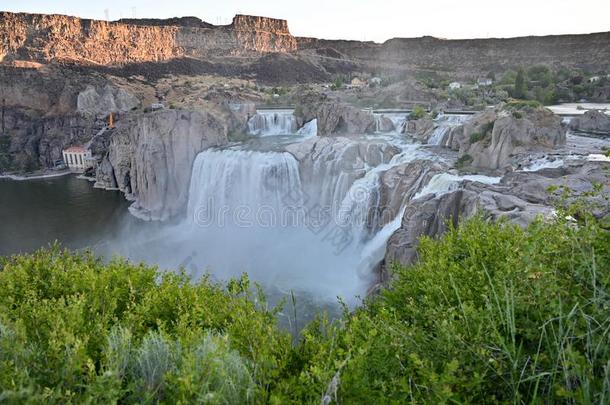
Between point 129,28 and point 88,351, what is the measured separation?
8407 centimetres

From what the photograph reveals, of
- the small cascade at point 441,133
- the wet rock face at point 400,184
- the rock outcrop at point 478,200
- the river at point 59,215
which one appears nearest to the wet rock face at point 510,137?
the wet rock face at point 400,184

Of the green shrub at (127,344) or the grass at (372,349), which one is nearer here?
the grass at (372,349)

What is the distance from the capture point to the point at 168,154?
98.7ft

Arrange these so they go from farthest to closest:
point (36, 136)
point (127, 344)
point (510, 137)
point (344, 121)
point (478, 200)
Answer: point (36, 136) → point (344, 121) → point (510, 137) → point (478, 200) → point (127, 344)

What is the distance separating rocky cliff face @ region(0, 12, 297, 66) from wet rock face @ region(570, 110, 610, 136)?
63.9 meters

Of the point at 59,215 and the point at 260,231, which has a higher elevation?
the point at 260,231

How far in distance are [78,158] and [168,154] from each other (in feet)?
63.9

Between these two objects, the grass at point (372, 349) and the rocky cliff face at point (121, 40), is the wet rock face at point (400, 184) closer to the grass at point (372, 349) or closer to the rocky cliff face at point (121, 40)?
the grass at point (372, 349)

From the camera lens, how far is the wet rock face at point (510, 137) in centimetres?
1802

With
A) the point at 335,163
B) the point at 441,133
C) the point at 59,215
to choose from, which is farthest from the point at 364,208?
the point at 59,215

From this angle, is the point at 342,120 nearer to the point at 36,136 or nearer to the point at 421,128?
the point at 421,128

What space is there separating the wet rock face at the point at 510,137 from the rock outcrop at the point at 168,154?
18.1 meters

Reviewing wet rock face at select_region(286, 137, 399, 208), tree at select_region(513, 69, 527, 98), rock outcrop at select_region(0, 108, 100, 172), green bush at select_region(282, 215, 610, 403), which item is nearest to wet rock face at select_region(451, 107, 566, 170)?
wet rock face at select_region(286, 137, 399, 208)

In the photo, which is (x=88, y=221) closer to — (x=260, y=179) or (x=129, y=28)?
(x=260, y=179)
